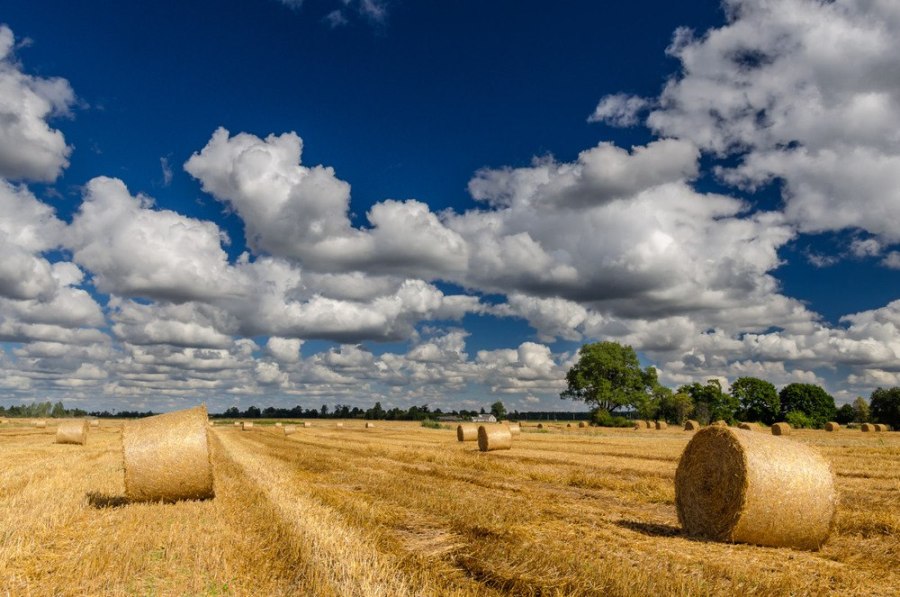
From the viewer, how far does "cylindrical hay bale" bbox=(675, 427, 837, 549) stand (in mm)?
8781

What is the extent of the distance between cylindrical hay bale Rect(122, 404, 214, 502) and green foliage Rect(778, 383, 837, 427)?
96.5 m

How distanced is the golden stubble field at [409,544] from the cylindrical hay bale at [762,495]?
0.38m

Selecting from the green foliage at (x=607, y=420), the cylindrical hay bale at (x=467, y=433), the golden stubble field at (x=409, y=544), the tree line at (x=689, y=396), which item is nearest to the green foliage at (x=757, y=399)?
the tree line at (x=689, y=396)

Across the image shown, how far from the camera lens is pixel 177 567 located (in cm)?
681

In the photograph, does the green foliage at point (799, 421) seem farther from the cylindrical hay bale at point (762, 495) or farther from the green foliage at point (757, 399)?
the cylindrical hay bale at point (762, 495)

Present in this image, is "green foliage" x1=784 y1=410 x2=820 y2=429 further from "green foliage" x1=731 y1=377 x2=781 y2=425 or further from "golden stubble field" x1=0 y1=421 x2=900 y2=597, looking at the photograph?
"golden stubble field" x1=0 y1=421 x2=900 y2=597

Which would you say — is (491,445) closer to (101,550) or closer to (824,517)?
(824,517)

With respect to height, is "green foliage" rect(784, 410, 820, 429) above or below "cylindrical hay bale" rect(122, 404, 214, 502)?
below

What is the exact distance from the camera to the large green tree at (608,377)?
85688 millimetres

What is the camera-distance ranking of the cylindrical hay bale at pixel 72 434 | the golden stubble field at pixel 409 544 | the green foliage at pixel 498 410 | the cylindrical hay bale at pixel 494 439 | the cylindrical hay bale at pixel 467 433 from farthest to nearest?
the green foliage at pixel 498 410
the cylindrical hay bale at pixel 467 433
the cylindrical hay bale at pixel 72 434
the cylindrical hay bale at pixel 494 439
the golden stubble field at pixel 409 544

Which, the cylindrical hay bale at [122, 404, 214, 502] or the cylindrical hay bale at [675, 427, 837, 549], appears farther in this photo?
the cylindrical hay bale at [122, 404, 214, 502]

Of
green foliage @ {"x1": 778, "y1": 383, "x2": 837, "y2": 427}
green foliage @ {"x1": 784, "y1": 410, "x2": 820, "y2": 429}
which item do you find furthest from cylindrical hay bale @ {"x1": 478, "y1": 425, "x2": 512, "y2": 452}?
green foliage @ {"x1": 778, "y1": 383, "x2": 837, "y2": 427}

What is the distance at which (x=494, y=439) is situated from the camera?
93.8 ft

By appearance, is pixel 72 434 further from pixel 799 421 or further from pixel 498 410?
pixel 498 410
